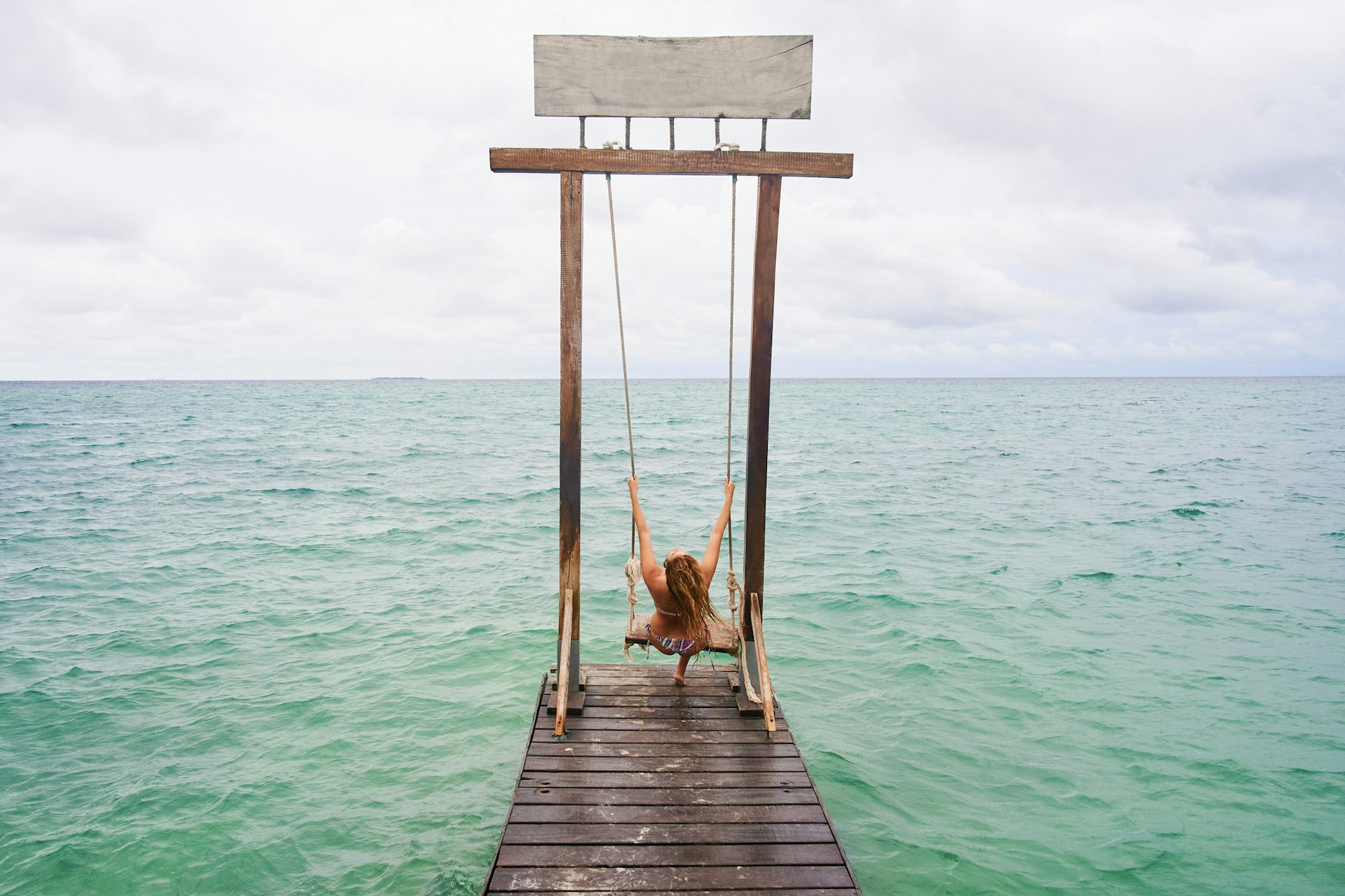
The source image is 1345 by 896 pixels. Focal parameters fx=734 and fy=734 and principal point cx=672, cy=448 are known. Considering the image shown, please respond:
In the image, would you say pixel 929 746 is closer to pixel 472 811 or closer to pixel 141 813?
pixel 472 811

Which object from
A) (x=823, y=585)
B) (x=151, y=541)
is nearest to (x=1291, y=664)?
(x=823, y=585)

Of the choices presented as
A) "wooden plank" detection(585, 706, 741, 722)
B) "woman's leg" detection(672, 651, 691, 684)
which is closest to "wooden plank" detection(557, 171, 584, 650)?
"wooden plank" detection(585, 706, 741, 722)

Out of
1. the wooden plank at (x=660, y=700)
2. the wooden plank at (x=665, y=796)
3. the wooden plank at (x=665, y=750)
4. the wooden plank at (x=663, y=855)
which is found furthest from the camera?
the wooden plank at (x=660, y=700)

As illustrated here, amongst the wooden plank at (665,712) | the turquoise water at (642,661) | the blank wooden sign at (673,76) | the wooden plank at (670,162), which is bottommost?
the turquoise water at (642,661)

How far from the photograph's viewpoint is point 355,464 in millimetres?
29391

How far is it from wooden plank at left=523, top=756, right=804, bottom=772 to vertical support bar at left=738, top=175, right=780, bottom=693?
101 centimetres

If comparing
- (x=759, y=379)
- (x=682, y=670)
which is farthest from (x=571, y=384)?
(x=682, y=670)

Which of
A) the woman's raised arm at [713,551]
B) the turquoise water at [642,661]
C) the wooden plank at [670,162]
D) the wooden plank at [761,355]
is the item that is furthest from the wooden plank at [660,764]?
the wooden plank at [670,162]

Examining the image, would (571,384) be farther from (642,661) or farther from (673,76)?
(642,661)

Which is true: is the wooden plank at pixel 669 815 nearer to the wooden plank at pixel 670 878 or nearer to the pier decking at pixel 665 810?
the pier decking at pixel 665 810

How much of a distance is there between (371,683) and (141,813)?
2.84m

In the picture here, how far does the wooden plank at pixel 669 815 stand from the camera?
164 inches

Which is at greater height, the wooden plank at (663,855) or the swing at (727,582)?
the swing at (727,582)

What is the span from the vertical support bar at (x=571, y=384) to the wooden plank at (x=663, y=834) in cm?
150
